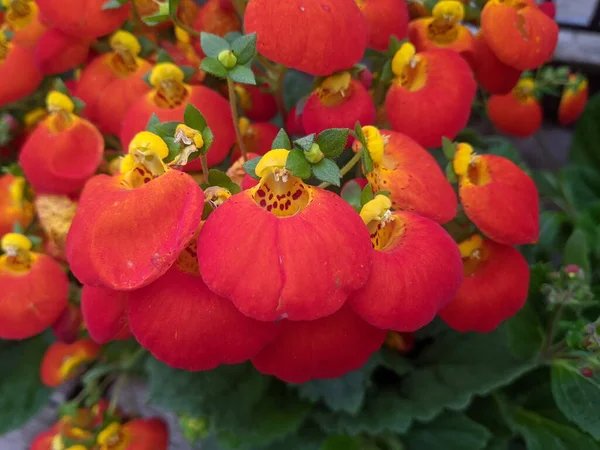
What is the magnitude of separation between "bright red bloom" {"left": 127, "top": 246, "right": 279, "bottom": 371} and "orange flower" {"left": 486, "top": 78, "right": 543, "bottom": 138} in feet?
1.72

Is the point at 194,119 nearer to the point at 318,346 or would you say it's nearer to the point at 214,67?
the point at 214,67

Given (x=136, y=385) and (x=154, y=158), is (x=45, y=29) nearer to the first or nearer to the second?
(x=154, y=158)

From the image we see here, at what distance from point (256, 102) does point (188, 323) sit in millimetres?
311

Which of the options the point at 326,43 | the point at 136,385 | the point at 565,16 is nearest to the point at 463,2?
the point at 326,43

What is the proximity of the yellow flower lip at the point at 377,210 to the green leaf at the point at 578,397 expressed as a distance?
0.95 feet

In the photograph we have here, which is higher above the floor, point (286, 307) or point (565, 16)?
point (286, 307)

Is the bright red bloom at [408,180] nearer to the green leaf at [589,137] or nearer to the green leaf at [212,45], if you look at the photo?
the green leaf at [212,45]

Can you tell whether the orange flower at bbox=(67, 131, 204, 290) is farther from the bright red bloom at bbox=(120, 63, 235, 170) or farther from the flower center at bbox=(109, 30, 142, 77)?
the flower center at bbox=(109, 30, 142, 77)

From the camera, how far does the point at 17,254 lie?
48 cm

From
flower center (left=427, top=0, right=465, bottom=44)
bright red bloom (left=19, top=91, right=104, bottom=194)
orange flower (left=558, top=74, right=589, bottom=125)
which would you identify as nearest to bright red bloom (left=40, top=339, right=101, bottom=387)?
bright red bloom (left=19, top=91, right=104, bottom=194)

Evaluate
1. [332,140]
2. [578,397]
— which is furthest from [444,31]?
[578,397]

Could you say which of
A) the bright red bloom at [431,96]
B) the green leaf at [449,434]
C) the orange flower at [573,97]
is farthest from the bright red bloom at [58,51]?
the orange flower at [573,97]

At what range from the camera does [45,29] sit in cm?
58

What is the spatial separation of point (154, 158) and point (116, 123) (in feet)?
0.71
